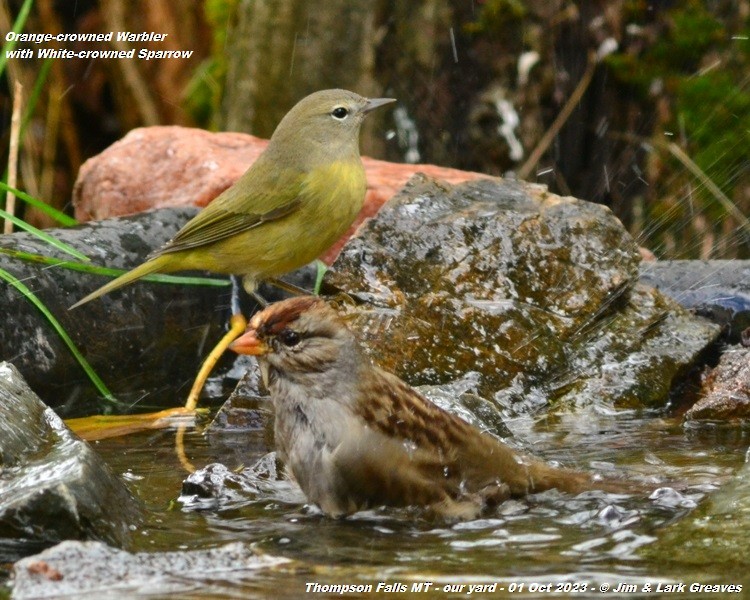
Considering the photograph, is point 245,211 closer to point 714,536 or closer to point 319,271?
point 319,271

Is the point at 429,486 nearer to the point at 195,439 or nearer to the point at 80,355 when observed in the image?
the point at 195,439

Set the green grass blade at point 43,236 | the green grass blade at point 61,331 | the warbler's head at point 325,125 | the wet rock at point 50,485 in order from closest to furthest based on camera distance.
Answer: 1. the wet rock at point 50,485
2. the green grass blade at point 61,331
3. the green grass blade at point 43,236
4. the warbler's head at point 325,125

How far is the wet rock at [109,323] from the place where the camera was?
5.67 meters

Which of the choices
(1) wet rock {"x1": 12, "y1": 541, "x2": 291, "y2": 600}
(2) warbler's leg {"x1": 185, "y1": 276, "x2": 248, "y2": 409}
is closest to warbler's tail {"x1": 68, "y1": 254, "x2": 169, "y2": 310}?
(2) warbler's leg {"x1": 185, "y1": 276, "x2": 248, "y2": 409}

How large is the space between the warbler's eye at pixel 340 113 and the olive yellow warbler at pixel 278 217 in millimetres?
138

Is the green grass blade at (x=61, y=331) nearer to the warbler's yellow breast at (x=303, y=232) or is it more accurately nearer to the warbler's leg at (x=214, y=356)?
the warbler's leg at (x=214, y=356)

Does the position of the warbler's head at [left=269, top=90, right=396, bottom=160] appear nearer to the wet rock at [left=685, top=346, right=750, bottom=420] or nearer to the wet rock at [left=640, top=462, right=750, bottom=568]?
the wet rock at [left=685, top=346, right=750, bottom=420]

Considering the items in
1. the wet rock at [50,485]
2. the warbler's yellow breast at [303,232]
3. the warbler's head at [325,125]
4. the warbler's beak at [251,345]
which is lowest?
the wet rock at [50,485]

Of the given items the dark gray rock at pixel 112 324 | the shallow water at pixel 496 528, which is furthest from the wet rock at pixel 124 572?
the dark gray rock at pixel 112 324

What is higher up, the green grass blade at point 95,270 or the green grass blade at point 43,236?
the green grass blade at point 43,236

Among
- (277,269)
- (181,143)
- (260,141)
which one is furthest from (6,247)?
(260,141)

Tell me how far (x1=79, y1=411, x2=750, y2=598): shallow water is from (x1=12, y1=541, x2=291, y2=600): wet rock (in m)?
0.04

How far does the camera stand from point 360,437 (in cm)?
386

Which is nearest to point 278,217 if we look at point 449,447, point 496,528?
point 449,447
